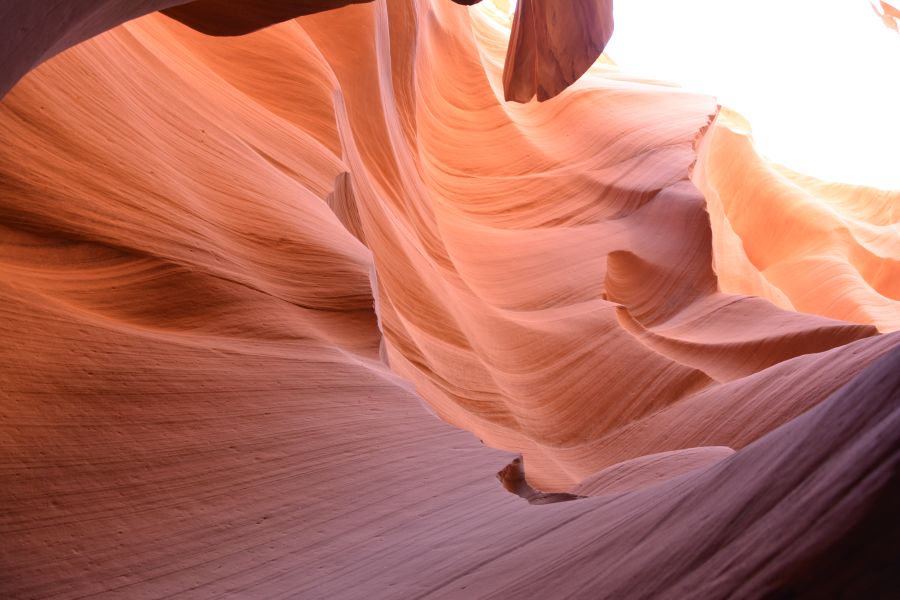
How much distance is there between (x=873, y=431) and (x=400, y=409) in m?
1.71

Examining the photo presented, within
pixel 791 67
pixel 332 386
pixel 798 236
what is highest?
pixel 791 67

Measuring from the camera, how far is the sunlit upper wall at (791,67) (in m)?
11.9

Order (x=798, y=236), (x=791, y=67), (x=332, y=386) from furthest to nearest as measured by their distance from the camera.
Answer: (x=791, y=67)
(x=798, y=236)
(x=332, y=386)

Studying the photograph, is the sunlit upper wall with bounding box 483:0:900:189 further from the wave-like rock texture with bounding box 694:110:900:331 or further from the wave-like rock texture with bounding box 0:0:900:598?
the wave-like rock texture with bounding box 0:0:900:598

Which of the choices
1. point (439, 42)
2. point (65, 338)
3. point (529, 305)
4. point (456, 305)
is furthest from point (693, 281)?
point (65, 338)

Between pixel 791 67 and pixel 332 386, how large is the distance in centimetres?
1316

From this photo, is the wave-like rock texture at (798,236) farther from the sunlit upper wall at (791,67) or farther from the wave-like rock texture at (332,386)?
the wave-like rock texture at (332,386)

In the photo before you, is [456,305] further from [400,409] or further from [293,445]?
[293,445]

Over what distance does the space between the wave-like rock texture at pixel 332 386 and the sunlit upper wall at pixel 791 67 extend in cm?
769

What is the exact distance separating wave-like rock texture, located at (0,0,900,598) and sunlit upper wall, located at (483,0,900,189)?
303 inches

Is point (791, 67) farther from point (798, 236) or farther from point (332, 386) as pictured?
point (332, 386)

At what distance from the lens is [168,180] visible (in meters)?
2.64

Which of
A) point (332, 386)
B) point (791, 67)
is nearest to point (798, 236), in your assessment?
point (791, 67)

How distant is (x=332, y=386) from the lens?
2.47 metres
